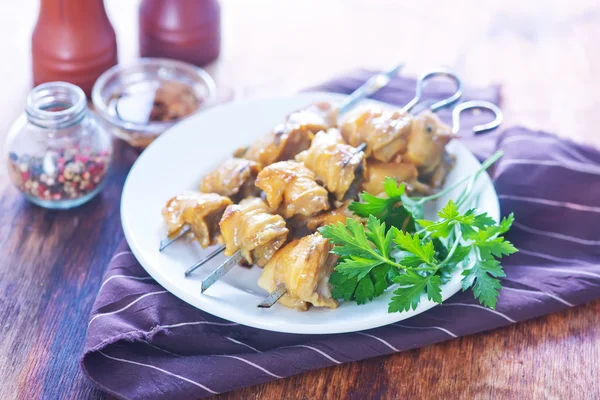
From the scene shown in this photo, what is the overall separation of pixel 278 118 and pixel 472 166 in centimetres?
94

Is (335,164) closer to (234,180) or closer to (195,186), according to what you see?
(234,180)

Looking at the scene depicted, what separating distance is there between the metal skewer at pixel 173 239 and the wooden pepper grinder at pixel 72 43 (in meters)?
1.35

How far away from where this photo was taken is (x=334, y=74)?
4.33 metres

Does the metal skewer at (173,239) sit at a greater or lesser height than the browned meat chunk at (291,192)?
lesser

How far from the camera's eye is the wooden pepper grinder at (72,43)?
371 cm

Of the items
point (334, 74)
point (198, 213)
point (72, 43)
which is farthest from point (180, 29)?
point (198, 213)

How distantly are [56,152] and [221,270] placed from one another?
103 centimetres

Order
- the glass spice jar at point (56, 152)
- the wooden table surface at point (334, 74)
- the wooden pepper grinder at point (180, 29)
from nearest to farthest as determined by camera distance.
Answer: the wooden table surface at point (334, 74)
the glass spice jar at point (56, 152)
the wooden pepper grinder at point (180, 29)

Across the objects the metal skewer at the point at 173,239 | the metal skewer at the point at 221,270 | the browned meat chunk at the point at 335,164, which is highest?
the browned meat chunk at the point at 335,164

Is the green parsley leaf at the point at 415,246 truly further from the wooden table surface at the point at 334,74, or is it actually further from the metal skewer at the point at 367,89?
the metal skewer at the point at 367,89

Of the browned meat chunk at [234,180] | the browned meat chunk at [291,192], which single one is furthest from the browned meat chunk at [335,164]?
the browned meat chunk at [234,180]

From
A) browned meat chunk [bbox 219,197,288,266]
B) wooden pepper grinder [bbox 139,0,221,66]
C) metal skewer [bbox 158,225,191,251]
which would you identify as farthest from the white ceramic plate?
wooden pepper grinder [bbox 139,0,221,66]

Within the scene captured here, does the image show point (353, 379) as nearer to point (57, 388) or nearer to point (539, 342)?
point (539, 342)

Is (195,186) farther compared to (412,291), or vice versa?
(195,186)
